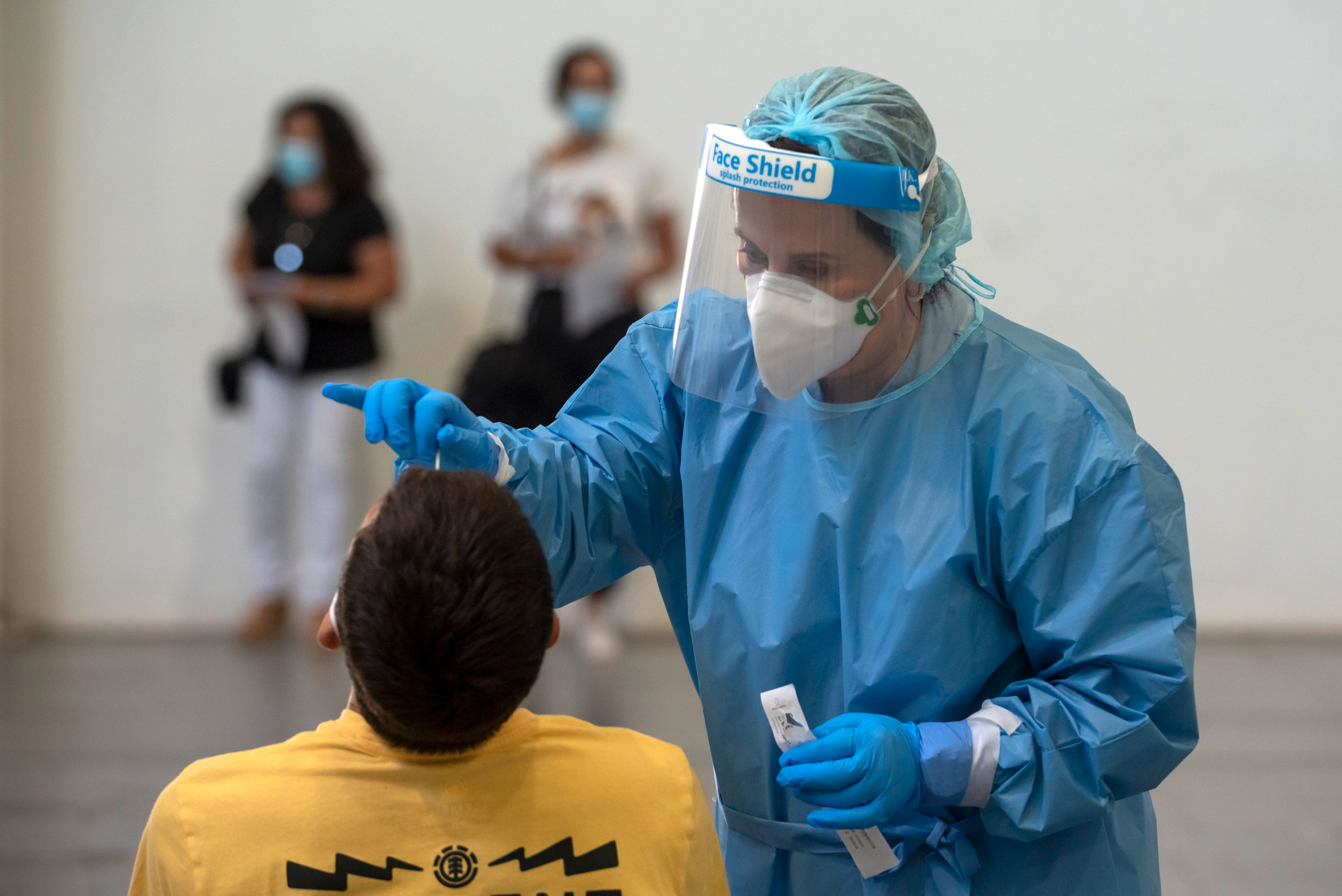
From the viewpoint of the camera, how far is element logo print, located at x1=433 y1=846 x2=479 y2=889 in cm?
88

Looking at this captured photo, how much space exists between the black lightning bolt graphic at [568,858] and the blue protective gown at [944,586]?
0.32m

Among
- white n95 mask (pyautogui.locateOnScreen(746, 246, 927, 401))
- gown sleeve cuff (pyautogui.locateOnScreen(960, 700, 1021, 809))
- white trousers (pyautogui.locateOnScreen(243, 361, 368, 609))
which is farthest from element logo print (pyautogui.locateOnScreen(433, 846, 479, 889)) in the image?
white trousers (pyautogui.locateOnScreen(243, 361, 368, 609))

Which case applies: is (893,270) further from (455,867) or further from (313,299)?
(313,299)

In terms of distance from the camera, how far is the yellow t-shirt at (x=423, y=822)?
0.87 metres

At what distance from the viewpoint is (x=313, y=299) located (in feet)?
12.1

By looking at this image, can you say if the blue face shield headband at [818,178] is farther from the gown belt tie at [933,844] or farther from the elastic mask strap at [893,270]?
the gown belt tie at [933,844]

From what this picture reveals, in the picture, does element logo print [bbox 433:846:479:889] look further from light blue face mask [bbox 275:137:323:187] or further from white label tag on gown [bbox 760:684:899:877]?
light blue face mask [bbox 275:137:323:187]

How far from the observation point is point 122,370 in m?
4.02

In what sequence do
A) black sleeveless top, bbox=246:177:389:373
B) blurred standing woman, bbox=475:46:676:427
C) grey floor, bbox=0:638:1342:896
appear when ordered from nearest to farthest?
grey floor, bbox=0:638:1342:896
blurred standing woman, bbox=475:46:676:427
black sleeveless top, bbox=246:177:389:373

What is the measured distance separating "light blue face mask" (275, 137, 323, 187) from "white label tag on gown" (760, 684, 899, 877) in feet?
9.85

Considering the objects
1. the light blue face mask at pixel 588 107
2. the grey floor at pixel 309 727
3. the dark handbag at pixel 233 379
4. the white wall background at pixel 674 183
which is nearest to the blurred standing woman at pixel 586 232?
the light blue face mask at pixel 588 107

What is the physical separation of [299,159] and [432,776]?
10.2ft

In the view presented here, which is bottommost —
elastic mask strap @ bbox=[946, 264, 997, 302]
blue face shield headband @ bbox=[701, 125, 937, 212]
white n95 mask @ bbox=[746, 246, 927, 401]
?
white n95 mask @ bbox=[746, 246, 927, 401]

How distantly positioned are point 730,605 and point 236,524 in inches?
130
